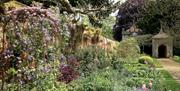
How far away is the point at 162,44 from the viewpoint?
59.8 metres

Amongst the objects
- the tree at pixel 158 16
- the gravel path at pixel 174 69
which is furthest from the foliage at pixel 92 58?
the tree at pixel 158 16

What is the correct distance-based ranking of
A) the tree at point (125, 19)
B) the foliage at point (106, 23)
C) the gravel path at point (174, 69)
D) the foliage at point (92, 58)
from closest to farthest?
1. the foliage at point (92, 58)
2. the gravel path at point (174, 69)
3. the foliage at point (106, 23)
4. the tree at point (125, 19)

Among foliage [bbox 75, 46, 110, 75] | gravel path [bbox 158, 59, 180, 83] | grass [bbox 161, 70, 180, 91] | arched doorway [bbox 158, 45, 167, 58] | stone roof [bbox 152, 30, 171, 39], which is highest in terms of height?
foliage [bbox 75, 46, 110, 75]

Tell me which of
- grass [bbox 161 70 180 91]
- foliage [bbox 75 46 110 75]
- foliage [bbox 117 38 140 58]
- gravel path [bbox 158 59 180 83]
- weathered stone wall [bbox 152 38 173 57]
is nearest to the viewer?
grass [bbox 161 70 180 91]

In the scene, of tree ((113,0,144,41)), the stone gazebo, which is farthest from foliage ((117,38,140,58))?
tree ((113,0,144,41))

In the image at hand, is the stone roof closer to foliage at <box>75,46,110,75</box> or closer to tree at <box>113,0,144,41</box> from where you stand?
tree at <box>113,0,144,41</box>

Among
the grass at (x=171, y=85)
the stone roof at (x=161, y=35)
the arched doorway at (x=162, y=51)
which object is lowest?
the arched doorway at (x=162, y=51)

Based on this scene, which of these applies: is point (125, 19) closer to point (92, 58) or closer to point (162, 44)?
point (162, 44)

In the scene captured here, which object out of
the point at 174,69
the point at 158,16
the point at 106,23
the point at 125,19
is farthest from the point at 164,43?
the point at 174,69

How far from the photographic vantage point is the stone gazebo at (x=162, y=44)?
58.2 metres

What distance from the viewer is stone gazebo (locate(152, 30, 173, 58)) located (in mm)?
58156

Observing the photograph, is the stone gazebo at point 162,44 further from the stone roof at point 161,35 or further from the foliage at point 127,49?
the foliage at point 127,49

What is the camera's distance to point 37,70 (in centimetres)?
898

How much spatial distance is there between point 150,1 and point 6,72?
3398cm
